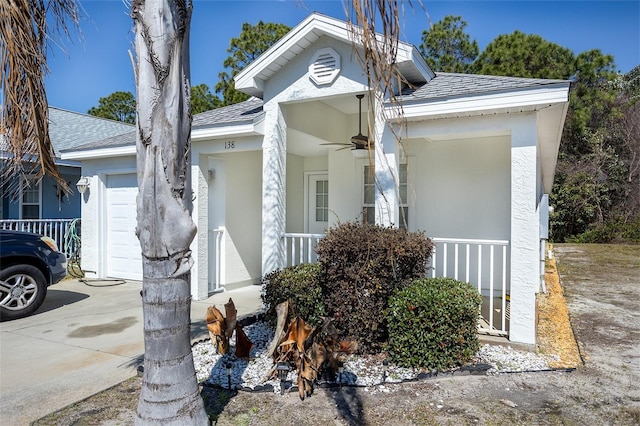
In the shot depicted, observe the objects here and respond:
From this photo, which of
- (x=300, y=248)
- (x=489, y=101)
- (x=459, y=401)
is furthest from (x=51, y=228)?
(x=459, y=401)

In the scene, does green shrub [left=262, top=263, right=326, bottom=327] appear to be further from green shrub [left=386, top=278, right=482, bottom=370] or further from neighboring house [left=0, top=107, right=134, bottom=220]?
neighboring house [left=0, top=107, right=134, bottom=220]

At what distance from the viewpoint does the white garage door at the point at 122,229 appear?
9.48m

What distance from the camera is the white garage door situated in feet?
31.1

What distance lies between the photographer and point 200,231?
787cm

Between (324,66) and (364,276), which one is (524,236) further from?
(324,66)

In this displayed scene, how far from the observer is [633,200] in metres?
19.2

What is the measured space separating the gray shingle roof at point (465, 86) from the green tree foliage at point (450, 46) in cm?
1574

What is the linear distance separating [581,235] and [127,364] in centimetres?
2017

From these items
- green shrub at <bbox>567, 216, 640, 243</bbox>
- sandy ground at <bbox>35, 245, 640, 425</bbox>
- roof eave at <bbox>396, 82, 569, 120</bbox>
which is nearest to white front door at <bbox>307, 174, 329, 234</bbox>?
roof eave at <bbox>396, 82, 569, 120</bbox>

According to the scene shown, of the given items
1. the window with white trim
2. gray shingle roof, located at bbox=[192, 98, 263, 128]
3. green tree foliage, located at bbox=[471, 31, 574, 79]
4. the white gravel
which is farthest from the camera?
green tree foliage, located at bbox=[471, 31, 574, 79]

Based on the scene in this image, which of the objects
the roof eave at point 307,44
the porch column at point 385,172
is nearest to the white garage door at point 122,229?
the roof eave at point 307,44

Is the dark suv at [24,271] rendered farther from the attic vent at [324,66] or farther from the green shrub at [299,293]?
the attic vent at [324,66]

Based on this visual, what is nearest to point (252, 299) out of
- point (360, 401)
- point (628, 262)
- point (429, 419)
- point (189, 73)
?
point (360, 401)

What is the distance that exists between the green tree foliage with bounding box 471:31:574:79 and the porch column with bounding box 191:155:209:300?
51.8ft
